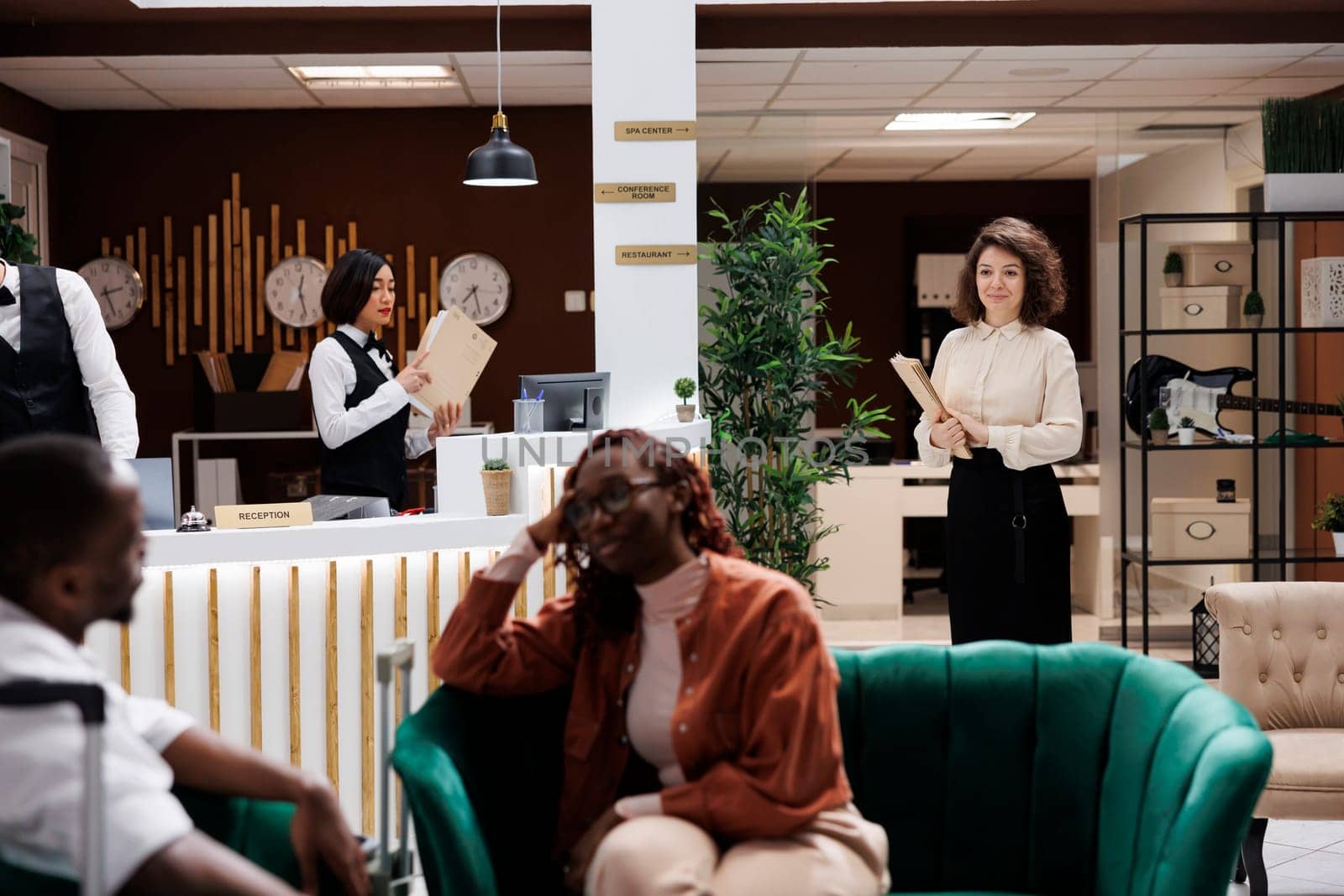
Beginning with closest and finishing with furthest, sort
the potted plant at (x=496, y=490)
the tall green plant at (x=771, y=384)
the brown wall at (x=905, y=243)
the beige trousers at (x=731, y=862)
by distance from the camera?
the beige trousers at (x=731, y=862)
the potted plant at (x=496, y=490)
the tall green plant at (x=771, y=384)
the brown wall at (x=905, y=243)

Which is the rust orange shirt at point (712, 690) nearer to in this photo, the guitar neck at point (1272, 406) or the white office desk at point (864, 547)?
the guitar neck at point (1272, 406)

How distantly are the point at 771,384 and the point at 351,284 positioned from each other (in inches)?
86.0

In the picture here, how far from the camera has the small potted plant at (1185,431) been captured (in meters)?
5.64

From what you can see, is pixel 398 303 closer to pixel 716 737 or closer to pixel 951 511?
pixel 951 511

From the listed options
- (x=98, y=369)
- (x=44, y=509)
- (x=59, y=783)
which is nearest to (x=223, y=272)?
(x=98, y=369)

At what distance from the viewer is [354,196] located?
8250 mm

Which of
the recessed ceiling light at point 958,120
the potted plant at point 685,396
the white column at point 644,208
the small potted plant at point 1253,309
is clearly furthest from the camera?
the recessed ceiling light at point 958,120

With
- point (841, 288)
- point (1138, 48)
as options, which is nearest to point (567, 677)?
point (1138, 48)

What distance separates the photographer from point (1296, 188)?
572 cm

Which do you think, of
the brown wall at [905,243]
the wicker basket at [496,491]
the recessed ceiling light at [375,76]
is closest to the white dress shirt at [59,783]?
the wicker basket at [496,491]

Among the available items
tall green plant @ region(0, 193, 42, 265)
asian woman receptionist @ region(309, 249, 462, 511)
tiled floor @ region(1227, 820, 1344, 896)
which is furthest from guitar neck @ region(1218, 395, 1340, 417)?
tall green plant @ region(0, 193, 42, 265)

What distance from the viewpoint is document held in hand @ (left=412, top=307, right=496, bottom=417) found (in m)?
4.36

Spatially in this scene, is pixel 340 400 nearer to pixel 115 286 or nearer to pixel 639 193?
pixel 639 193

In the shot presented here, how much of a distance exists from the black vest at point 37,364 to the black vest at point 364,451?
0.88 m
